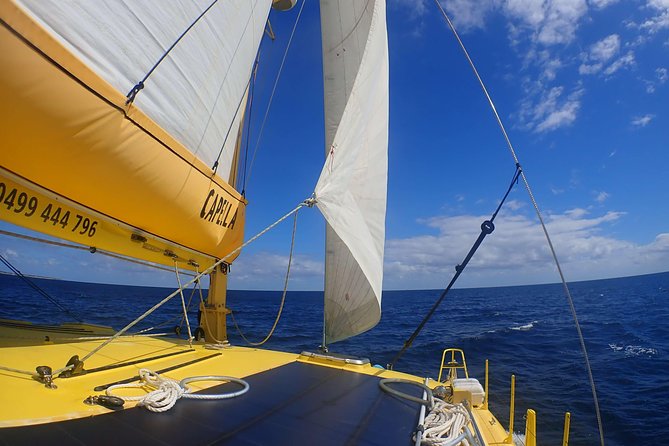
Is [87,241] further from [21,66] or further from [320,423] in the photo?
[320,423]

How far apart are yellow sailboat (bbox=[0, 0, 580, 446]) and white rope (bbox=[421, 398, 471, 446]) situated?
0.02 meters

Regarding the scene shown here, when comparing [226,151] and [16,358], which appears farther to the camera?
[226,151]

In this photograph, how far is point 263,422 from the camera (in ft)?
8.57

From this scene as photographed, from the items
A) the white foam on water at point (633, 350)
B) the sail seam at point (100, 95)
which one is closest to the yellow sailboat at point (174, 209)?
the sail seam at point (100, 95)

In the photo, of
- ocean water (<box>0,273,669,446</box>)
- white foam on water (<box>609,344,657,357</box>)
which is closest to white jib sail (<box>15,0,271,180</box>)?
ocean water (<box>0,273,669,446</box>)

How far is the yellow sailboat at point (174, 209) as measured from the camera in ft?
8.30

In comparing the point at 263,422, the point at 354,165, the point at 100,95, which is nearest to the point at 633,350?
the point at 354,165

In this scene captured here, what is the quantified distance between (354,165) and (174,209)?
239cm

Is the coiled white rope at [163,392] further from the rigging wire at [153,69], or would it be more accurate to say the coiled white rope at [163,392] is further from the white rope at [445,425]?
the rigging wire at [153,69]

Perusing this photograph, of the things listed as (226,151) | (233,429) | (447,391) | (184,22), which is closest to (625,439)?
(447,391)

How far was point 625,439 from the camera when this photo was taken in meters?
9.09

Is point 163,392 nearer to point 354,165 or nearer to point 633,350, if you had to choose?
point 354,165

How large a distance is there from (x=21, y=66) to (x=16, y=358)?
3.17 metres

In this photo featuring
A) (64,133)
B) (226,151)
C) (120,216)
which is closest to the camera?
(64,133)
